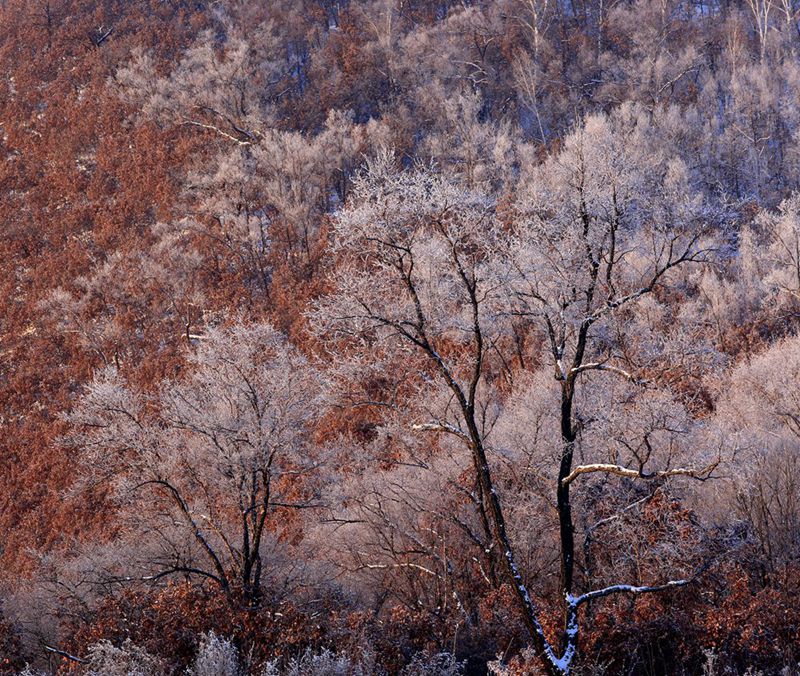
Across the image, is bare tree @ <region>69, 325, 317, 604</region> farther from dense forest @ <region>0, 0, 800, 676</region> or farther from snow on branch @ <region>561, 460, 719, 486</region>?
snow on branch @ <region>561, 460, 719, 486</region>

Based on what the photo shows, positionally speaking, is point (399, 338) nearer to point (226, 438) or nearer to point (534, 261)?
point (534, 261)

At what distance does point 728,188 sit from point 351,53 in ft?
75.2

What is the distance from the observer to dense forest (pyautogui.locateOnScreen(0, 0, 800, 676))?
9992 millimetres

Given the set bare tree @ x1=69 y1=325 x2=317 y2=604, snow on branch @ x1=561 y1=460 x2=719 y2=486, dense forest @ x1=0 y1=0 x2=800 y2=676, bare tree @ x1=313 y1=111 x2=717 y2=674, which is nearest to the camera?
snow on branch @ x1=561 y1=460 x2=719 y2=486

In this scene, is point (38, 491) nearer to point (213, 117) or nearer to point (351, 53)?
point (213, 117)

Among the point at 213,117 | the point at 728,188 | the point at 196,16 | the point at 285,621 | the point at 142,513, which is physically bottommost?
the point at 285,621

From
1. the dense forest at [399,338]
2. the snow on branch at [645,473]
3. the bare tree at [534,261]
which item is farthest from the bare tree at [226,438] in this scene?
the snow on branch at [645,473]

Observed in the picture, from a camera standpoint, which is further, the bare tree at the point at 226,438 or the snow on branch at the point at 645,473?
the bare tree at the point at 226,438

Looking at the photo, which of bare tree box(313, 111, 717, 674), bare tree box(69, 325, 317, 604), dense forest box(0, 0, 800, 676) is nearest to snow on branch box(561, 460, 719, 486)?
bare tree box(313, 111, 717, 674)

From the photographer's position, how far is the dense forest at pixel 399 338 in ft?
32.8

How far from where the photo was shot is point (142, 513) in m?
20.8

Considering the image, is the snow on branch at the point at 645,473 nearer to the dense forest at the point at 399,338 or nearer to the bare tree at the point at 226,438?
the dense forest at the point at 399,338

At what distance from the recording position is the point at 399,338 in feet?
36.1

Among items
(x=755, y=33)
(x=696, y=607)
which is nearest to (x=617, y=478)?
(x=696, y=607)
